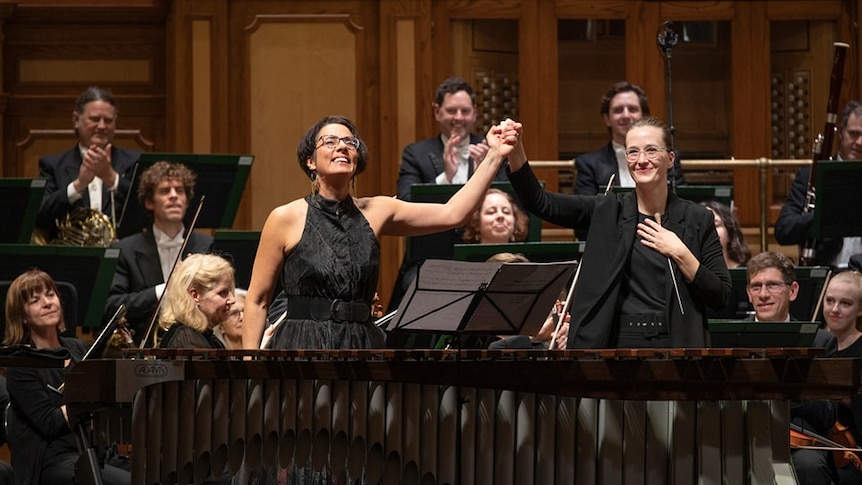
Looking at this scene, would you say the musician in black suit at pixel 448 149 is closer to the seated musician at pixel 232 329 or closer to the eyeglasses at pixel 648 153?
the seated musician at pixel 232 329

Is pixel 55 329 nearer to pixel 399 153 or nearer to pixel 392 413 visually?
pixel 392 413

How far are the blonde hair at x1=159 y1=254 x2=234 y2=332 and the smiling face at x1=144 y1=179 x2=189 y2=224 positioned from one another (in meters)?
0.92

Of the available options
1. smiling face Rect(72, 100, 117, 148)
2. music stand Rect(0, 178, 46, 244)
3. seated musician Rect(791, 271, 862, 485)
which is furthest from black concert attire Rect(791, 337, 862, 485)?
smiling face Rect(72, 100, 117, 148)

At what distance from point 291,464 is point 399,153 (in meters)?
4.24

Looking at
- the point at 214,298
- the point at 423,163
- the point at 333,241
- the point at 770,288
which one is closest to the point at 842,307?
the point at 770,288

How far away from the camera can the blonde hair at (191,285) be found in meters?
4.97

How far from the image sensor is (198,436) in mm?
3670

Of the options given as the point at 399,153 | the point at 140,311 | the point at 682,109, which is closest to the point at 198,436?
the point at 140,311

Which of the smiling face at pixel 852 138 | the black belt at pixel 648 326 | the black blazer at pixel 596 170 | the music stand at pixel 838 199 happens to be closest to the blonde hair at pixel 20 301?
the black belt at pixel 648 326

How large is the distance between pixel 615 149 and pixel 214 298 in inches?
85.6

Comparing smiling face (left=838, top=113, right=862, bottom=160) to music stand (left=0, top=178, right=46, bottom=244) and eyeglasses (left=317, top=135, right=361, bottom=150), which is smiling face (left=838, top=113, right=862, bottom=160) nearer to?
eyeglasses (left=317, top=135, right=361, bottom=150)

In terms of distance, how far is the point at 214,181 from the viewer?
6.08 m

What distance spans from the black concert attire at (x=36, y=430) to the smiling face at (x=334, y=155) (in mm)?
1483

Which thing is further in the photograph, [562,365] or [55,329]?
[55,329]
